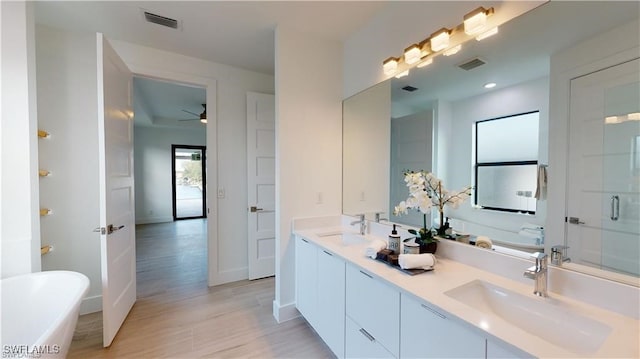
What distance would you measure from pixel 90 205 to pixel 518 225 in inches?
130

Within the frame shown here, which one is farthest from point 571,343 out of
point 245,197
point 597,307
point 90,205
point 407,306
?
point 90,205

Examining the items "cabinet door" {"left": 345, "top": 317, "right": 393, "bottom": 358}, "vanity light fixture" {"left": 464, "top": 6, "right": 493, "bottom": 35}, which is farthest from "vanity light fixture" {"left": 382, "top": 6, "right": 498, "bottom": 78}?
"cabinet door" {"left": 345, "top": 317, "right": 393, "bottom": 358}

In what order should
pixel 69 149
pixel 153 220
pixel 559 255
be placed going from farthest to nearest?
pixel 153 220
pixel 69 149
pixel 559 255

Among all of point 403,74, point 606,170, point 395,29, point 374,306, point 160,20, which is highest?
point 160,20

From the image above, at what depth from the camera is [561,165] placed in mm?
1113

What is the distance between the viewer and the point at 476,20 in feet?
4.45

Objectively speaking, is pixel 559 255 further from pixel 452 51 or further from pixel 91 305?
pixel 91 305

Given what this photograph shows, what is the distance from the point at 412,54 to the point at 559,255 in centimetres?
142

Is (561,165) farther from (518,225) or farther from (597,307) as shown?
(597,307)

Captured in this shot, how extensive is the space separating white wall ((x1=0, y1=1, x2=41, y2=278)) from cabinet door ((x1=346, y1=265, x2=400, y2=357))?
2.19 metres

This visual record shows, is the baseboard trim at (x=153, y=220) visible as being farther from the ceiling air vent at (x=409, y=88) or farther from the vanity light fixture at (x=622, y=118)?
the vanity light fixture at (x=622, y=118)

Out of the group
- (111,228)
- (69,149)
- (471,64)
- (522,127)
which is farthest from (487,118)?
(69,149)

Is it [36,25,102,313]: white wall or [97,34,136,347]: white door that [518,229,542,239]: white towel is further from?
[36,25,102,313]: white wall

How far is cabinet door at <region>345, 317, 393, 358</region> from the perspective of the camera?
1286 millimetres
